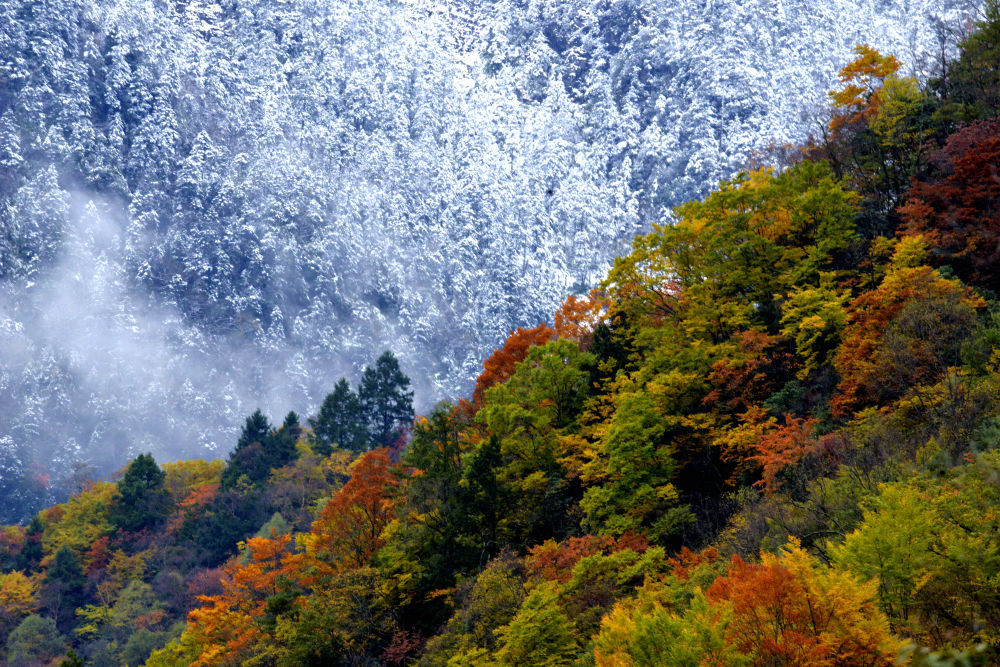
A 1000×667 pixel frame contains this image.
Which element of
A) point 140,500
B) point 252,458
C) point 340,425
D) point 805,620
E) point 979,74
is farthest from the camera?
point 340,425

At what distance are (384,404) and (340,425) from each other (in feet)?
24.3

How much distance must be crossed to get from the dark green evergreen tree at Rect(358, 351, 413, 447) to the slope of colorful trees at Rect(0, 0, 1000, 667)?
150 ft

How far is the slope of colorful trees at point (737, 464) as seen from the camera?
44.1ft

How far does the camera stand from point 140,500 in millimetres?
84625

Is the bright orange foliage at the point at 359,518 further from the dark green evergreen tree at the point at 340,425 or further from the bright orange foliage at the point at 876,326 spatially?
the dark green evergreen tree at the point at 340,425

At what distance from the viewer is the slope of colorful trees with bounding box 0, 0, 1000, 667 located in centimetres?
1344

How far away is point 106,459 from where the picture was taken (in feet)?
614

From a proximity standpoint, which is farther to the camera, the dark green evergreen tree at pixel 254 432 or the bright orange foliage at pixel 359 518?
the dark green evergreen tree at pixel 254 432

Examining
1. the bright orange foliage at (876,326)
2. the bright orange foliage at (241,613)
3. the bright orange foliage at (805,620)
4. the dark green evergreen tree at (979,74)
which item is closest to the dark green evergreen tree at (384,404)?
the bright orange foliage at (241,613)

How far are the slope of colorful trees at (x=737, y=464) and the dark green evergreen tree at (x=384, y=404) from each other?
45.6m

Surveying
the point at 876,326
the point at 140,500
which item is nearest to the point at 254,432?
the point at 140,500

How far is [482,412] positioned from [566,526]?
22.8 feet

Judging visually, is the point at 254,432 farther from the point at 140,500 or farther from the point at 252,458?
the point at 140,500

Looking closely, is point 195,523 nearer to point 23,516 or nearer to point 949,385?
point 949,385
